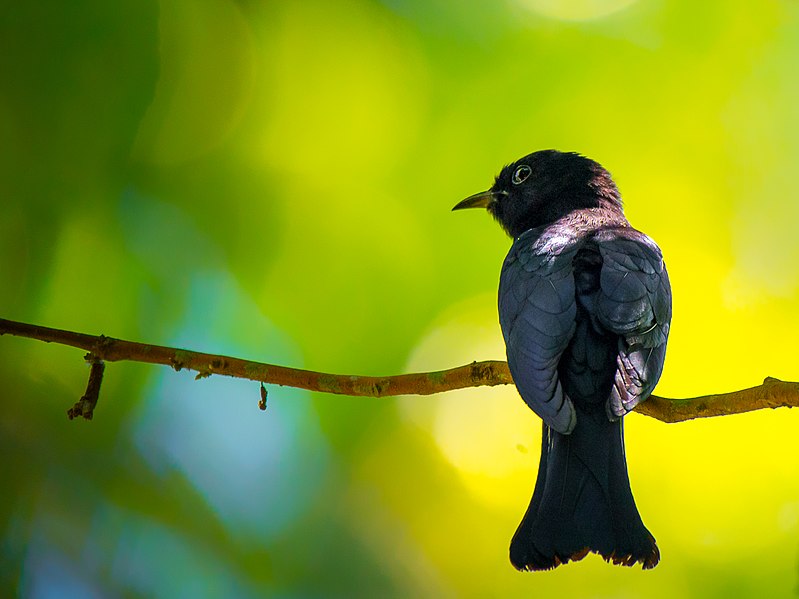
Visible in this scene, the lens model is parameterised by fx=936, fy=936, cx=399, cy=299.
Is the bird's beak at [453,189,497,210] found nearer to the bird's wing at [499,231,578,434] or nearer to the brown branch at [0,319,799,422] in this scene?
the bird's wing at [499,231,578,434]

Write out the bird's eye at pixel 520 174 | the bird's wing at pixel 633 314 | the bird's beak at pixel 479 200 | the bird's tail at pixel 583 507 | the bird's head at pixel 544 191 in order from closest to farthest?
the bird's tail at pixel 583 507
the bird's wing at pixel 633 314
the bird's head at pixel 544 191
the bird's eye at pixel 520 174
the bird's beak at pixel 479 200

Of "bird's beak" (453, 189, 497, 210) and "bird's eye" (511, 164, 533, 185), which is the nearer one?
"bird's eye" (511, 164, 533, 185)

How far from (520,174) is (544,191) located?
0.62ft

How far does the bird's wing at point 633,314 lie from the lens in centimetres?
281

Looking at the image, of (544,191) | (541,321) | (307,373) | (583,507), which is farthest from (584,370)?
(544,191)

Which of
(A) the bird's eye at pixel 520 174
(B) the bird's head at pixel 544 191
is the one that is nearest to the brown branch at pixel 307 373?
(B) the bird's head at pixel 544 191

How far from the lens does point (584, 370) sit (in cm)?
295

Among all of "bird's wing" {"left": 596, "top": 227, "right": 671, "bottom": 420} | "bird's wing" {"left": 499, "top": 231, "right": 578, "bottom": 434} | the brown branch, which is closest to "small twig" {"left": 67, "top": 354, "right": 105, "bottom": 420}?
the brown branch

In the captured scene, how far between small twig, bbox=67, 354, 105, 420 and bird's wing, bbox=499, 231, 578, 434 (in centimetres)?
134

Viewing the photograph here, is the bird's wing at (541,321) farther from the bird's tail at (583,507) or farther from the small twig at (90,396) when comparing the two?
the small twig at (90,396)

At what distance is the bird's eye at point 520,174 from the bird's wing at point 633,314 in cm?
120

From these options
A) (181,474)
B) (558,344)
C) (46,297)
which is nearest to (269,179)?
(46,297)

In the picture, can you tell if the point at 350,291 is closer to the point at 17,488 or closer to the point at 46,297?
the point at 46,297

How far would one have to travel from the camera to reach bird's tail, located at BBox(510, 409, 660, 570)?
8.77 ft
